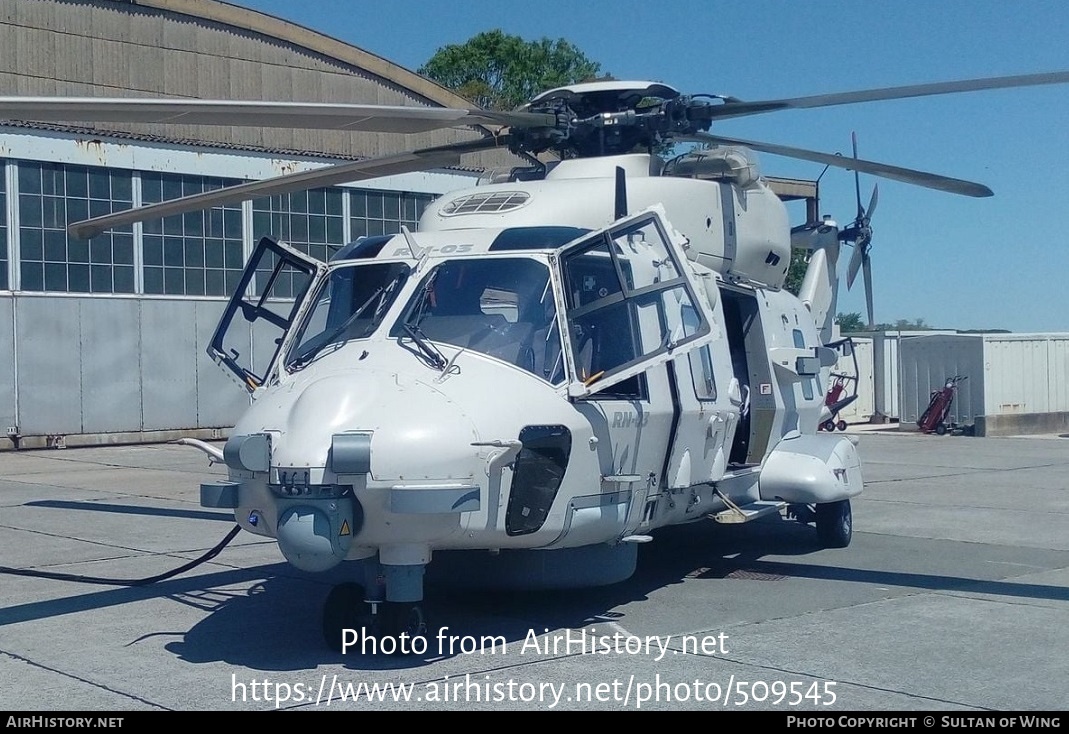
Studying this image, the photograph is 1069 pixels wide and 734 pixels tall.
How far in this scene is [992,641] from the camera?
7027mm

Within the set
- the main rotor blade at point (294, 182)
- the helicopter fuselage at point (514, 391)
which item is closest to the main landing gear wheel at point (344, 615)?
the helicopter fuselage at point (514, 391)

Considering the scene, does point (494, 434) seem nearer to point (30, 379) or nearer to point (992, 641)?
point (992, 641)

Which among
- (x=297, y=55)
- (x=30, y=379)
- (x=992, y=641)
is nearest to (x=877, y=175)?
(x=992, y=641)

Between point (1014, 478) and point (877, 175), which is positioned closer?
point (877, 175)

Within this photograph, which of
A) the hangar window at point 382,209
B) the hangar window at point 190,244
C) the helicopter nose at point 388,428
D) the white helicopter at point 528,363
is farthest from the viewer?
the hangar window at point 382,209

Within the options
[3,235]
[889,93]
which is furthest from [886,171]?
[3,235]

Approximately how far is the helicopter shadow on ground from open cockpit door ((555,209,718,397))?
5.16 ft

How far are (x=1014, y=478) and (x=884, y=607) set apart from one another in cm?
986

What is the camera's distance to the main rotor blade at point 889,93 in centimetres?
701

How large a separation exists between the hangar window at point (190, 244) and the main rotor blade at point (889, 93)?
54.1 ft

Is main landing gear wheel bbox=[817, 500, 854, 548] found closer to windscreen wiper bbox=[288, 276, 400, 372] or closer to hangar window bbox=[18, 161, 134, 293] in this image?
windscreen wiper bbox=[288, 276, 400, 372]

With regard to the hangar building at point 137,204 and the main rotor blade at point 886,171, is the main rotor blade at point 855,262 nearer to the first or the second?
the main rotor blade at point 886,171

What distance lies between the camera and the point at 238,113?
22.6 feet
